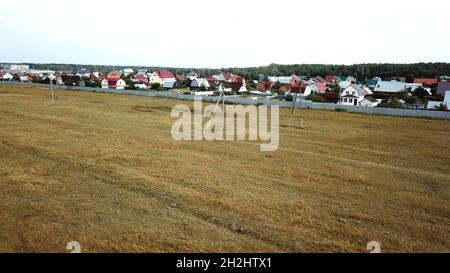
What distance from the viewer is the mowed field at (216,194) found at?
7812 mm

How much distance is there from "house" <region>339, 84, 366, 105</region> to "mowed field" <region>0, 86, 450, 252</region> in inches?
1335

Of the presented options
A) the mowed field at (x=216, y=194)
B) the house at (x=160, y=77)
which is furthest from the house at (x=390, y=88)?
the house at (x=160, y=77)

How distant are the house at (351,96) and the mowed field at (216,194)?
111ft

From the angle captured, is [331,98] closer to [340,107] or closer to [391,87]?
[340,107]

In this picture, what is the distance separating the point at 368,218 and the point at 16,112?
29.5 m

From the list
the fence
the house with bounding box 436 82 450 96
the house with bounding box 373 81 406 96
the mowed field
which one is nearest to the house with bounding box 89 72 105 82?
the fence

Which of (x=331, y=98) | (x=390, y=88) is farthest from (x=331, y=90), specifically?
(x=331, y=98)

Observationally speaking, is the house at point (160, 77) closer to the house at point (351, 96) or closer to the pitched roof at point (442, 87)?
the house at point (351, 96)

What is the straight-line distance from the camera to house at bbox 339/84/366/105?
52888mm

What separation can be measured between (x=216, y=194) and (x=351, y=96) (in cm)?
4717

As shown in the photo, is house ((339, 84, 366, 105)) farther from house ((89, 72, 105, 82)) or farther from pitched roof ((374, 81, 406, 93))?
house ((89, 72, 105, 82))

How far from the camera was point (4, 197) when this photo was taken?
997 cm

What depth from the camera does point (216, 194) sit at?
1067cm
